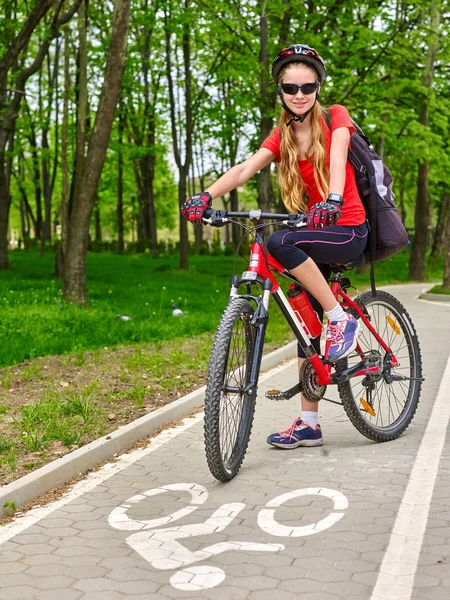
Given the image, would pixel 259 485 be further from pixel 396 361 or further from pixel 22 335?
pixel 22 335

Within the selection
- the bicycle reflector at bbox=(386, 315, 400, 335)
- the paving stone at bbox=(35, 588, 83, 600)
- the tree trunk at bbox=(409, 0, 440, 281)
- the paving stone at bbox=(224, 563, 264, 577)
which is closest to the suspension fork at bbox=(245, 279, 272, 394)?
the bicycle reflector at bbox=(386, 315, 400, 335)

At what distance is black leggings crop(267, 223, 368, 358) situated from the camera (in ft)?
16.6

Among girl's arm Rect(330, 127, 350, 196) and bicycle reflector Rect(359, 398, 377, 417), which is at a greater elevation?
girl's arm Rect(330, 127, 350, 196)

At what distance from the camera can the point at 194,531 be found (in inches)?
168

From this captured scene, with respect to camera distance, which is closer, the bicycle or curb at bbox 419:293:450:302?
the bicycle

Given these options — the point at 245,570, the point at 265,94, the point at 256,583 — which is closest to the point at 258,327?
the point at 245,570

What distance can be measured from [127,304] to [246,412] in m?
10.4

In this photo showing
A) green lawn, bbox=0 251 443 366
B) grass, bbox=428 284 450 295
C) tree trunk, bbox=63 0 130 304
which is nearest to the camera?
green lawn, bbox=0 251 443 366

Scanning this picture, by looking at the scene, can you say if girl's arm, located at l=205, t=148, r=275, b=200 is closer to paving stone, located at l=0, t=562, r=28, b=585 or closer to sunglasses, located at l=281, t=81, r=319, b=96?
sunglasses, located at l=281, t=81, r=319, b=96

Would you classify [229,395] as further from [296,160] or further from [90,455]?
[296,160]

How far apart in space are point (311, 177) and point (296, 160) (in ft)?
0.48

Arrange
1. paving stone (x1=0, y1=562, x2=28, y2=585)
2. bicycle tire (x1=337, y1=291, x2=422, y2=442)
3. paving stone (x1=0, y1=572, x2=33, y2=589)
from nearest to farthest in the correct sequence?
paving stone (x1=0, y1=572, x2=33, y2=589) < paving stone (x1=0, y1=562, x2=28, y2=585) < bicycle tire (x1=337, y1=291, x2=422, y2=442)

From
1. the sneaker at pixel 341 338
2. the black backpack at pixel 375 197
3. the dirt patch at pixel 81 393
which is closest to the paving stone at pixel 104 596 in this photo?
the dirt patch at pixel 81 393

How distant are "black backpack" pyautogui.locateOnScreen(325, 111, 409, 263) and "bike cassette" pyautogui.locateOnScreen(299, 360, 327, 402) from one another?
0.75 meters
